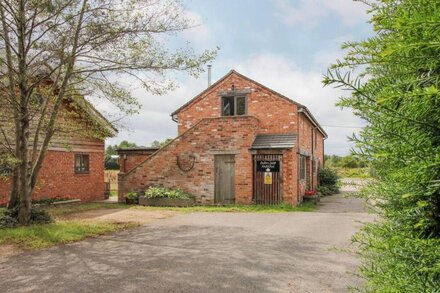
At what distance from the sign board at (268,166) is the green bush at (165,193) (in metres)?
3.70

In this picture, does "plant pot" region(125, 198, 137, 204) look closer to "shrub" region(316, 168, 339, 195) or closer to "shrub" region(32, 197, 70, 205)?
"shrub" region(32, 197, 70, 205)

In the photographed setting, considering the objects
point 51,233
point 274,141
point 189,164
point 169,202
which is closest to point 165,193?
point 169,202

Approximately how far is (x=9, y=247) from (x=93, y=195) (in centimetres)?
1202

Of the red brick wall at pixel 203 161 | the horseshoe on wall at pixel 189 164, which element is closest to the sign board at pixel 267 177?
the red brick wall at pixel 203 161

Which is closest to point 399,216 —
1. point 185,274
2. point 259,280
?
point 259,280

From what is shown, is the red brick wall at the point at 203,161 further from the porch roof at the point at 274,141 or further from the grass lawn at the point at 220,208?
the grass lawn at the point at 220,208

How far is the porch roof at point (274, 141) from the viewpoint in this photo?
1690 cm

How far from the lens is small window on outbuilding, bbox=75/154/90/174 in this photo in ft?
63.0

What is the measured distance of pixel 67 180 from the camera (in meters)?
18.3

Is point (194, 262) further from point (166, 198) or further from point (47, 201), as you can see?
point (47, 201)

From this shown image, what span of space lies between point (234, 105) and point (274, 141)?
3.60 metres

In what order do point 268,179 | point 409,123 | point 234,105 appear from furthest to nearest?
point 234,105
point 268,179
point 409,123

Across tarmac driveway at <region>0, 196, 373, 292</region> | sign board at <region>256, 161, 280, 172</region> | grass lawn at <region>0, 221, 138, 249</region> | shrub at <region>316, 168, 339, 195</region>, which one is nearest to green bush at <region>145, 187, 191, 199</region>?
sign board at <region>256, 161, 280, 172</region>

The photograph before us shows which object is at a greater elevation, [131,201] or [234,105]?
[234,105]
